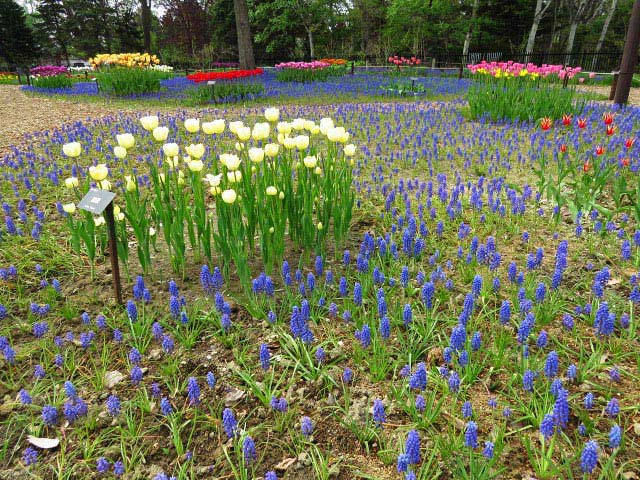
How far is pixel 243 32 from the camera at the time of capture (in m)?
15.2

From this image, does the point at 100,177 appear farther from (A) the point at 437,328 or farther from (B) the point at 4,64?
(B) the point at 4,64

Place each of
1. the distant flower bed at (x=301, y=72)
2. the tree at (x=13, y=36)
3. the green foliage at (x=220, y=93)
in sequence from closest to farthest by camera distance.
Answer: the green foliage at (x=220, y=93) → the distant flower bed at (x=301, y=72) → the tree at (x=13, y=36)

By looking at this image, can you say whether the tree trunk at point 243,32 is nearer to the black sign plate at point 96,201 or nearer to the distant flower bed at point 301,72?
the distant flower bed at point 301,72

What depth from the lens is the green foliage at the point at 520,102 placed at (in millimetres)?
7621

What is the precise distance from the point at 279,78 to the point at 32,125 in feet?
30.1

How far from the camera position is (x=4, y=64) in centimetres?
3906

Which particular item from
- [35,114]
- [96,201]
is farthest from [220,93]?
[96,201]

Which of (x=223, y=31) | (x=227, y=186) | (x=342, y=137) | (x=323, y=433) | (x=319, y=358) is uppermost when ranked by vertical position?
(x=223, y=31)

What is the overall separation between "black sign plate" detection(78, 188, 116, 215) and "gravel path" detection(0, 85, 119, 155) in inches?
232

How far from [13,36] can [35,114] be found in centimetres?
3669

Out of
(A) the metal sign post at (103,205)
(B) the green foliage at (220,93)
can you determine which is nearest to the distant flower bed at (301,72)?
(B) the green foliage at (220,93)

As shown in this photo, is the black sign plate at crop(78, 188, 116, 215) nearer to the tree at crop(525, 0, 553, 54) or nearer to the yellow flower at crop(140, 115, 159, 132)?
the yellow flower at crop(140, 115, 159, 132)

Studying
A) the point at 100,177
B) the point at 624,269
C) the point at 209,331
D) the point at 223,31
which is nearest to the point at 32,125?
the point at 100,177

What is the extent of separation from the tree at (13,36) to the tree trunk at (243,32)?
3227 cm
